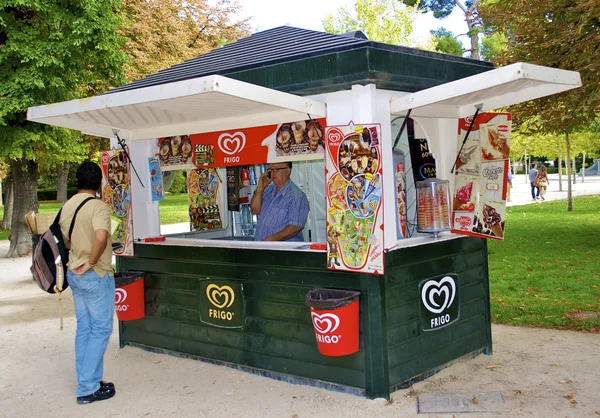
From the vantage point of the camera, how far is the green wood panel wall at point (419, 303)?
4.90 meters

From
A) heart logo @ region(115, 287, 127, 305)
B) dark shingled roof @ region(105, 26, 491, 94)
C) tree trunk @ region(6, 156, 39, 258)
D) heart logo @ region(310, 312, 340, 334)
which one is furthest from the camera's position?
tree trunk @ region(6, 156, 39, 258)

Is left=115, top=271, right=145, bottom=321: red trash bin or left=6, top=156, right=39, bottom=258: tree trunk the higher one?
left=6, top=156, right=39, bottom=258: tree trunk

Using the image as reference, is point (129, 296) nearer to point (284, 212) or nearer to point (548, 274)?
point (284, 212)

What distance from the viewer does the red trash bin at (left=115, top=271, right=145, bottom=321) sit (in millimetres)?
6223

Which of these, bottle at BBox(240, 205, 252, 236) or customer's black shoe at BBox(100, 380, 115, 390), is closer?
customer's black shoe at BBox(100, 380, 115, 390)

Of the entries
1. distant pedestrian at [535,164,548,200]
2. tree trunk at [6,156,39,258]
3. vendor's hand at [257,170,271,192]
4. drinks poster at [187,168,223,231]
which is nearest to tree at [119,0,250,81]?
tree trunk at [6,156,39,258]

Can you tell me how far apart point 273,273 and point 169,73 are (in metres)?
2.86

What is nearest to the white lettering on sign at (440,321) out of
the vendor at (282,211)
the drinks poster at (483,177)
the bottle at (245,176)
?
the drinks poster at (483,177)

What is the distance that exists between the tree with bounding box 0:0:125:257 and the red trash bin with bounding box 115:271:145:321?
7818mm

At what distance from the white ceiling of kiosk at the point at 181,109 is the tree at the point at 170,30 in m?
10.2

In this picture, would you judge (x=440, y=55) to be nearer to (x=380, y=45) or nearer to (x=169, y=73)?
(x=380, y=45)

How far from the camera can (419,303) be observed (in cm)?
512

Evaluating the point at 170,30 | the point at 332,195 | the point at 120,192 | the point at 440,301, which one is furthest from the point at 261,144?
the point at 170,30

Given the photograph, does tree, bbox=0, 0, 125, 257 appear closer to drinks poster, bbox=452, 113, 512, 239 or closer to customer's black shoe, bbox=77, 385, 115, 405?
customer's black shoe, bbox=77, 385, 115, 405
